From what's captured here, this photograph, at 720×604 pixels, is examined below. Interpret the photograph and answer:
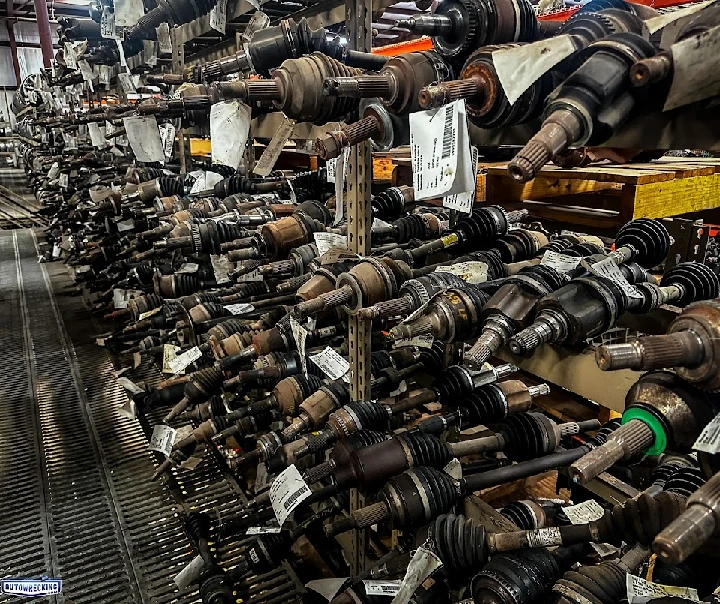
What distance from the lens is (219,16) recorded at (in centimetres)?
188

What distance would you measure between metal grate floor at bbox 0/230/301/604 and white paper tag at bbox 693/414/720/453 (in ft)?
4.33

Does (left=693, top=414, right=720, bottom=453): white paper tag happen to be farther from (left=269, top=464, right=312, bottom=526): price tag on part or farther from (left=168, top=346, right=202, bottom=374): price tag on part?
(left=168, top=346, right=202, bottom=374): price tag on part

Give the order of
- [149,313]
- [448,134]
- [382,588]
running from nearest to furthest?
[448,134] < [382,588] < [149,313]

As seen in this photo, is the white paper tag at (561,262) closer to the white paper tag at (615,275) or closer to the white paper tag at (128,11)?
the white paper tag at (615,275)

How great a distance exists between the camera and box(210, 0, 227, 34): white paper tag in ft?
6.13

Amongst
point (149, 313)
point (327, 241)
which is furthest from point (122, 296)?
point (327, 241)

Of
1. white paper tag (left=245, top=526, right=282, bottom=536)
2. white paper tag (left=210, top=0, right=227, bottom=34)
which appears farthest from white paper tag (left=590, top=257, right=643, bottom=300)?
white paper tag (left=210, top=0, right=227, bottom=34)

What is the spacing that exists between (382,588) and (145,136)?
5.93 feet

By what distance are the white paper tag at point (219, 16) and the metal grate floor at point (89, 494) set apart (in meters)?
1.62

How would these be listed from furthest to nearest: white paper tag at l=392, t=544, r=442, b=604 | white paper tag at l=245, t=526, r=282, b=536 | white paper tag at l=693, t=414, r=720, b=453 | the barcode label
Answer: white paper tag at l=245, t=526, r=282, b=536 < white paper tag at l=392, t=544, r=442, b=604 < the barcode label < white paper tag at l=693, t=414, r=720, b=453

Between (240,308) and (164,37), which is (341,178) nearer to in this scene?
(240,308)

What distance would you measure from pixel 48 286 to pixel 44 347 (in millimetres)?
1349

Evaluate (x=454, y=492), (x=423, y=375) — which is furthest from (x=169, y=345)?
(x=454, y=492)

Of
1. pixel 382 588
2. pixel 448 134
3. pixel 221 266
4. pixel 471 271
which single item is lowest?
pixel 382 588
